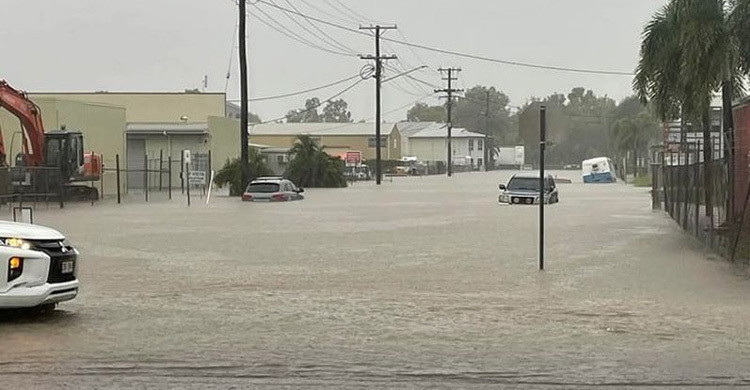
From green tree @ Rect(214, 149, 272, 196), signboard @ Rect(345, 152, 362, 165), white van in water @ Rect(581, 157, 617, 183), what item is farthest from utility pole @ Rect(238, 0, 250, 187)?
signboard @ Rect(345, 152, 362, 165)

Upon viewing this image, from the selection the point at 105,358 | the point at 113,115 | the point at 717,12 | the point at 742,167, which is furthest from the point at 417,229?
the point at 113,115

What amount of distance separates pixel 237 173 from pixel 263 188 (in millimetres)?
9582

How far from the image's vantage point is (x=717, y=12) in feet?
67.7

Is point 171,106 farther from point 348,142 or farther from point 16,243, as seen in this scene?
point 16,243

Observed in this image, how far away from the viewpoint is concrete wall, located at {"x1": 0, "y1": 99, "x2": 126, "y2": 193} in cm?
5147

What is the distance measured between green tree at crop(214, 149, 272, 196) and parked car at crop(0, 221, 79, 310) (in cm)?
4288

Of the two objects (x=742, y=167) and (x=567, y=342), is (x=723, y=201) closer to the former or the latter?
(x=742, y=167)

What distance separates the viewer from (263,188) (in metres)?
48.3

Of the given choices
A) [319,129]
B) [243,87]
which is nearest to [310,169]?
[243,87]

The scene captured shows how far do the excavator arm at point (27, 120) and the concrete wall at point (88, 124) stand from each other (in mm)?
6697

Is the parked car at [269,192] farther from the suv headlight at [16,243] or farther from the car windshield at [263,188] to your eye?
the suv headlight at [16,243]

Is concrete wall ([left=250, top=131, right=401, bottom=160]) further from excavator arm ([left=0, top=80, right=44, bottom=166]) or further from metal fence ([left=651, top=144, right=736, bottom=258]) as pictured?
metal fence ([left=651, top=144, right=736, bottom=258])

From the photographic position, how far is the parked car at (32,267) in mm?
10812

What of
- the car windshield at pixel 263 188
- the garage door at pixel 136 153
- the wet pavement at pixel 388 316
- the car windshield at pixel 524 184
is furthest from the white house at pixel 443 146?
the wet pavement at pixel 388 316
